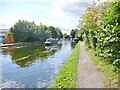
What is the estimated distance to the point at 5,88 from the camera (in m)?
12.3

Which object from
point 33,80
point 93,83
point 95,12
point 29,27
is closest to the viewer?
point 93,83

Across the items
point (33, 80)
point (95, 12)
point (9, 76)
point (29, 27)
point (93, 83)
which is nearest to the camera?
point (93, 83)

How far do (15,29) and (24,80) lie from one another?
53.9 meters

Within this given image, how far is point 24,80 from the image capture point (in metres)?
14.5

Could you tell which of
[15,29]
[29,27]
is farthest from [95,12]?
[29,27]

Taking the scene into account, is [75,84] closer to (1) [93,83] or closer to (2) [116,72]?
(1) [93,83]

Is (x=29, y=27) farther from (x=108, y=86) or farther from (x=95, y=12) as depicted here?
(x=108, y=86)

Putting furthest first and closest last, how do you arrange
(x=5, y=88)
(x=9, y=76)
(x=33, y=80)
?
(x=9, y=76), (x=33, y=80), (x=5, y=88)

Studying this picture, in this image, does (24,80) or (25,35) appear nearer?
(24,80)

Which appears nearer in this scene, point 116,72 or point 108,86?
point 108,86

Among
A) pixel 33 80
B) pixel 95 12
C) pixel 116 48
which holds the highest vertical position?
pixel 95 12

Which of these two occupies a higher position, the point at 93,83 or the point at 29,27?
the point at 29,27

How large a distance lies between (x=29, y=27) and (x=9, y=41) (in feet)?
28.3

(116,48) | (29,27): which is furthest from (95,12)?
(29,27)
